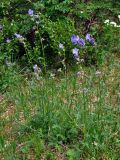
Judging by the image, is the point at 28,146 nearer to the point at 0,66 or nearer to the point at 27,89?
the point at 27,89

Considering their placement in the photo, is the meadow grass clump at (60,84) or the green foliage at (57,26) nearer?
the meadow grass clump at (60,84)

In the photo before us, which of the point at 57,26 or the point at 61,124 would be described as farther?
the point at 57,26

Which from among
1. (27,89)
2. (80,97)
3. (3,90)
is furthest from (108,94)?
(3,90)

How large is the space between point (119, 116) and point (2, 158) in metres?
1.15

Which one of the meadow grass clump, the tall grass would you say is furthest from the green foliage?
the tall grass

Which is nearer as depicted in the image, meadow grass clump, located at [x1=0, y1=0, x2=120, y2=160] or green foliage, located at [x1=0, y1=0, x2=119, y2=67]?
meadow grass clump, located at [x1=0, y1=0, x2=120, y2=160]

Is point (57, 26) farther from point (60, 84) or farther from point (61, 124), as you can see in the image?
point (61, 124)

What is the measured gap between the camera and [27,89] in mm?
4719

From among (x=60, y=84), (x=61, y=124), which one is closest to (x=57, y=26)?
(x=60, y=84)

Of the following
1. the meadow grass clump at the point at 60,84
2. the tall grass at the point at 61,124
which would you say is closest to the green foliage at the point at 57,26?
the meadow grass clump at the point at 60,84

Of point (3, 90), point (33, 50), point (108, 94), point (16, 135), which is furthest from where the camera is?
point (33, 50)

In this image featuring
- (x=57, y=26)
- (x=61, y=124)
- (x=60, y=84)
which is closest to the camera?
(x=61, y=124)

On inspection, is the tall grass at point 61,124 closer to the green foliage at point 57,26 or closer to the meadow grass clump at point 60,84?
the meadow grass clump at point 60,84

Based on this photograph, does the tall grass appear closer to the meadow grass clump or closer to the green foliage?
the meadow grass clump
